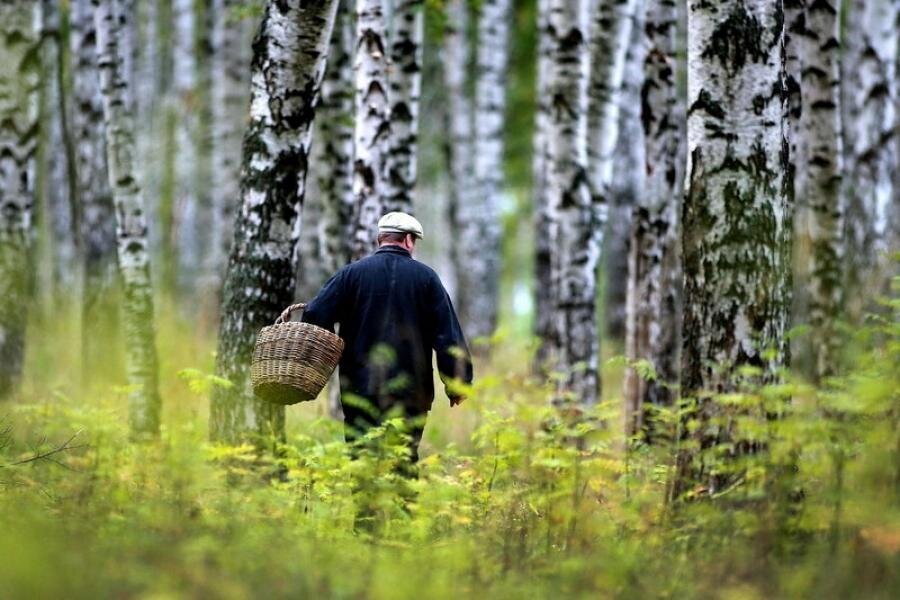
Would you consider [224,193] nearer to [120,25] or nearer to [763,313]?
[120,25]

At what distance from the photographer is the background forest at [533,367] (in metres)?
5.41

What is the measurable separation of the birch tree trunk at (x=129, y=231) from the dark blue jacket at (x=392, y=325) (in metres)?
2.69

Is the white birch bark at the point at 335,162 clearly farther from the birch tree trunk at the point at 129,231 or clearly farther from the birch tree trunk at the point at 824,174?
the birch tree trunk at the point at 824,174

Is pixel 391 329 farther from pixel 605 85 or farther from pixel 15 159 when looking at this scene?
pixel 15 159

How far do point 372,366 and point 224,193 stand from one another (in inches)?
506

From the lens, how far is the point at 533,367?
14.4 m

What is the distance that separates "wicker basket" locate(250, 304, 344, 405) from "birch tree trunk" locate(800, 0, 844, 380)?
5772 millimetres

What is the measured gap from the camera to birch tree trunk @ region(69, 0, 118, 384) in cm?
1287

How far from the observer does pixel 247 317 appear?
8438 mm

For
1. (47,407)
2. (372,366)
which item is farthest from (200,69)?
(372,366)

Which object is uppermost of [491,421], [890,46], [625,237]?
[890,46]

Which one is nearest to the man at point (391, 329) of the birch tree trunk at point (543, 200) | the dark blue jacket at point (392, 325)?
the dark blue jacket at point (392, 325)

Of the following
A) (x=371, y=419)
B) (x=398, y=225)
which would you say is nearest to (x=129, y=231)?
(x=398, y=225)

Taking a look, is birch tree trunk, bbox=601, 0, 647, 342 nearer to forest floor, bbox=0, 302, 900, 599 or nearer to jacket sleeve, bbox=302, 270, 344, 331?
jacket sleeve, bbox=302, 270, 344, 331
